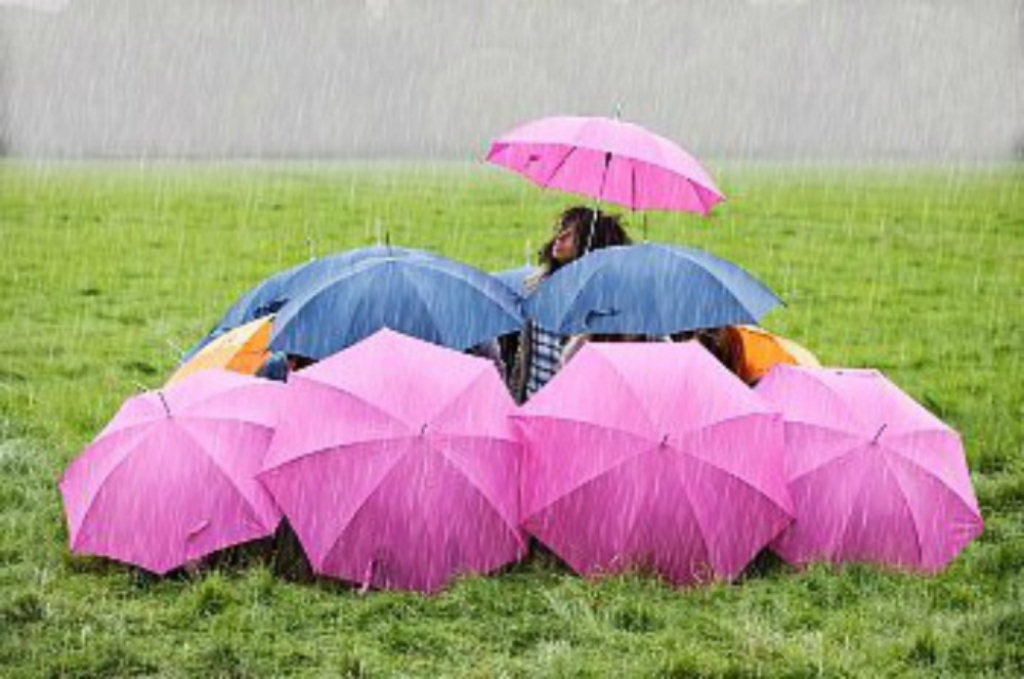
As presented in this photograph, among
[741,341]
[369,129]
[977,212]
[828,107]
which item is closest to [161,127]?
[369,129]

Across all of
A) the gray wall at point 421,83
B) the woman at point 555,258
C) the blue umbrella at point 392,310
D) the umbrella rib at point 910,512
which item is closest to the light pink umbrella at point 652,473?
the umbrella rib at point 910,512

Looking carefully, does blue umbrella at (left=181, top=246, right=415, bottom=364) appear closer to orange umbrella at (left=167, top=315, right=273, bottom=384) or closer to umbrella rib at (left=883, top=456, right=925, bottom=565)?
orange umbrella at (left=167, top=315, right=273, bottom=384)

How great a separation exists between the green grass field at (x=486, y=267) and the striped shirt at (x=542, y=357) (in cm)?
197

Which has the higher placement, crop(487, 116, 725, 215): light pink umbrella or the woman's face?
crop(487, 116, 725, 215): light pink umbrella

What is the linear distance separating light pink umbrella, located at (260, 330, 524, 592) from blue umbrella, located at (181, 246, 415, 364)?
1.68 m

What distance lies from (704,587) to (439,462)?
51.8 inches

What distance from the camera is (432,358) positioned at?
7.04 m

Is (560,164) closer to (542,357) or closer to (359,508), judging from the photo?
(542,357)

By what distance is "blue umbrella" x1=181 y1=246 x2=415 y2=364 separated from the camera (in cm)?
866

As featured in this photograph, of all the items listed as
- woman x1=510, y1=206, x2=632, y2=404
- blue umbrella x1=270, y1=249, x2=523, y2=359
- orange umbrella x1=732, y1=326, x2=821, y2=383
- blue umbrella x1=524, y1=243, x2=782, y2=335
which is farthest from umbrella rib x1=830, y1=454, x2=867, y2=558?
woman x1=510, y1=206, x2=632, y2=404

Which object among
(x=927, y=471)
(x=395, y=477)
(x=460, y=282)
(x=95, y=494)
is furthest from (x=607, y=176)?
(x=95, y=494)

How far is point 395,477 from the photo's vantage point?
6598mm

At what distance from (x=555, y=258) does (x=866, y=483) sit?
2.68 meters

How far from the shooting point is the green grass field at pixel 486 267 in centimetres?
602
